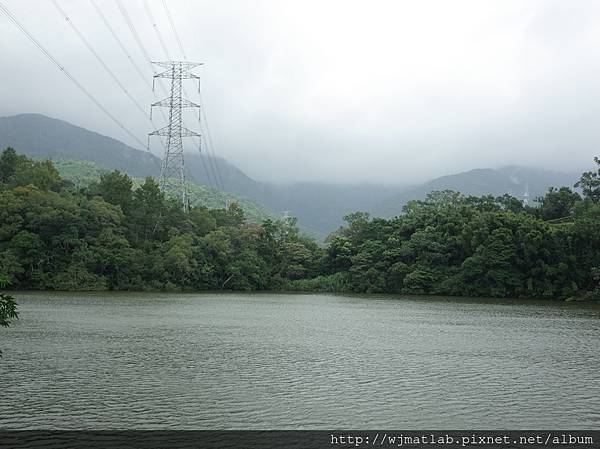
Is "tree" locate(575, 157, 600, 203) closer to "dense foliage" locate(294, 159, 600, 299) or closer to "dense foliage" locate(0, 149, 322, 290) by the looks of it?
"dense foliage" locate(294, 159, 600, 299)

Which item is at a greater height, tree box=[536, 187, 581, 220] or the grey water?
tree box=[536, 187, 581, 220]

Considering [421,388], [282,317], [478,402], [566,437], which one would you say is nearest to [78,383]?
[421,388]

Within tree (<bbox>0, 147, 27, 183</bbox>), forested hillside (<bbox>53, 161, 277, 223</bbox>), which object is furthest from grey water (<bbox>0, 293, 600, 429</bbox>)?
forested hillside (<bbox>53, 161, 277, 223</bbox>)

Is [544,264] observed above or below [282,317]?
above

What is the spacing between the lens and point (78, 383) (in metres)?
15.8

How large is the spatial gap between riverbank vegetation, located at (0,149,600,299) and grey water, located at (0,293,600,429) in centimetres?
2804

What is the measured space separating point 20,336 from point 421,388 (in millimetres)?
16795

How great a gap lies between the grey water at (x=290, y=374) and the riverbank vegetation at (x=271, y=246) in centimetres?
2804

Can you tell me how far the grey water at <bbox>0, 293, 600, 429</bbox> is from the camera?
13.2 metres

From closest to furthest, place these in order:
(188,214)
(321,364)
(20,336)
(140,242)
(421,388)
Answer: (421,388) → (321,364) → (20,336) → (140,242) → (188,214)

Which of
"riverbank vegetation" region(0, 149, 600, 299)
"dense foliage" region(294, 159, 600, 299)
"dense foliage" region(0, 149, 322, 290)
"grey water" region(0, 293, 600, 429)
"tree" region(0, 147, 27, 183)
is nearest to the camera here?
"grey water" region(0, 293, 600, 429)

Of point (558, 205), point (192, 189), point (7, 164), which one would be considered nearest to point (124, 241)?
point (7, 164)

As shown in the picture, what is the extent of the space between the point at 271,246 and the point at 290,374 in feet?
198

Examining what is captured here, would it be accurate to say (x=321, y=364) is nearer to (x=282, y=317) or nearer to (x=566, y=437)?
(x=566, y=437)
